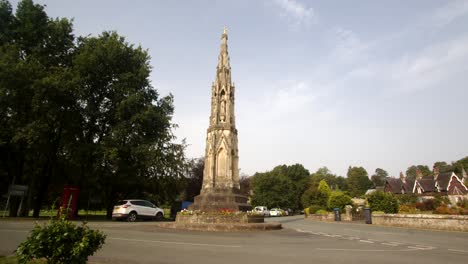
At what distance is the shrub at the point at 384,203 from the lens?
29.4 metres

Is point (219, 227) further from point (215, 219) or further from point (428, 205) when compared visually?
point (428, 205)

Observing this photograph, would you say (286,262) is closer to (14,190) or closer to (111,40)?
(14,190)

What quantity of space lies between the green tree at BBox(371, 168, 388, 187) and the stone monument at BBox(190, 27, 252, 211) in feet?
439

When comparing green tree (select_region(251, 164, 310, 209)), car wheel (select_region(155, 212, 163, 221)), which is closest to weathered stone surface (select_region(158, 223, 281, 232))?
car wheel (select_region(155, 212, 163, 221))

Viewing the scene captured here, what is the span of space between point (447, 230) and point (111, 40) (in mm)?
28835

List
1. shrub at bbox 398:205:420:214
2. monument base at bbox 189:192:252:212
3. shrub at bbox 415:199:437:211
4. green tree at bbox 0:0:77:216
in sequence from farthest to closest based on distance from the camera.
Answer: shrub at bbox 415:199:437:211 → shrub at bbox 398:205:420:214 → green tree at bbox 0:0:77:216 → monument base at bbox 189:192:252:212

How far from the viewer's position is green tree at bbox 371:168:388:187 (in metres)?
151

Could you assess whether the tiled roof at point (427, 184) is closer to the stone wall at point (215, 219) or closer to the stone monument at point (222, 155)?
the stone monument at point (222, 155)

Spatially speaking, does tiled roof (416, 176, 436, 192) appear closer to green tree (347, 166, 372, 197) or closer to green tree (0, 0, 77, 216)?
green tree (347, 166, 372, 197)

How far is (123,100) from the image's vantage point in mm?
25984

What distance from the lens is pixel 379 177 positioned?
520 feet

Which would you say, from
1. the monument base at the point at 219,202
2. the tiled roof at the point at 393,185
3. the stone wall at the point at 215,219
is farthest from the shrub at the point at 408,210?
the tiled roof at the point at 393,185

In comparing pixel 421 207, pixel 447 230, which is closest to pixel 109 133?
pixel 447 230

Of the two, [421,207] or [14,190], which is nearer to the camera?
[14,190]
